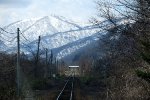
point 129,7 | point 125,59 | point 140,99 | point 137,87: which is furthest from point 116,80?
point 129,7

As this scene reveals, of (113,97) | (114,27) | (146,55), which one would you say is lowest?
(113,97)

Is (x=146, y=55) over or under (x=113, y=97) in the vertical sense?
over

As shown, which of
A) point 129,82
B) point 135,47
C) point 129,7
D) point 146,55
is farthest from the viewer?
point 129,82

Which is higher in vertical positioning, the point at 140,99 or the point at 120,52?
the point at 120,52

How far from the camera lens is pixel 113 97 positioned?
26.0 metres

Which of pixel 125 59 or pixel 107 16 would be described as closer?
pixel 107 16

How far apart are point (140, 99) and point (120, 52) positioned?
5.59 metres

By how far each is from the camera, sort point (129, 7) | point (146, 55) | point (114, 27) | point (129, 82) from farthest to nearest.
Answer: point (129, 82) < point (114, 27) < point (129, 7) < point (146, 55)

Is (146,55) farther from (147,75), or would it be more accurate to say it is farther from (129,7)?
(129,7)

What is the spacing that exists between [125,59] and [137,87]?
336cm

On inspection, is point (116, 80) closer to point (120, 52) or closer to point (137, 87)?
point (120, 52)

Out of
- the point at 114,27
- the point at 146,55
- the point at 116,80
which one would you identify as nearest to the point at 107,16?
the point at 114,27

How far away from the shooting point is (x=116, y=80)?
30.6 m

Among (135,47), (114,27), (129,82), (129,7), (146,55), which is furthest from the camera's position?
(129,82)
